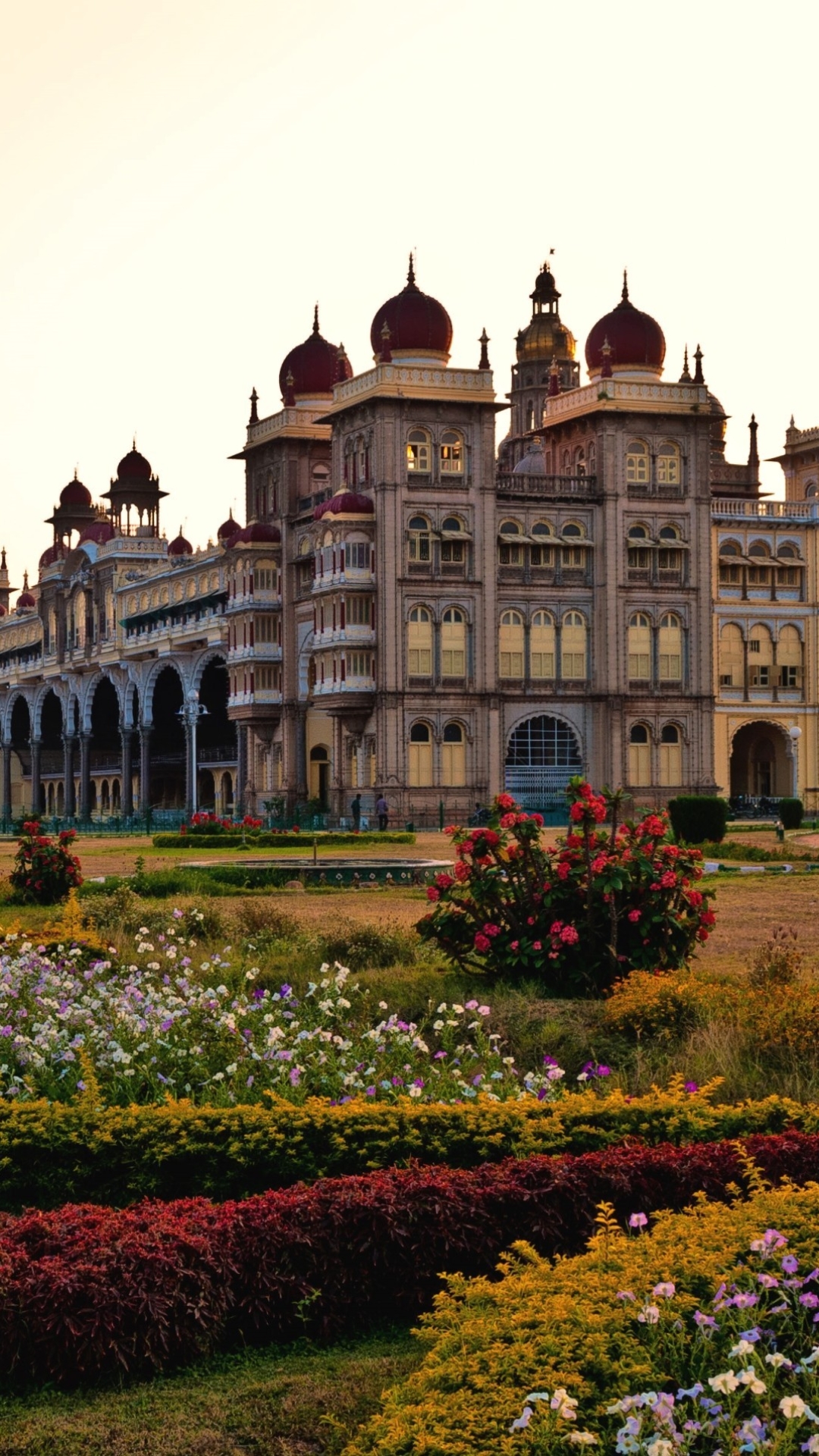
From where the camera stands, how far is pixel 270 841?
141 ft

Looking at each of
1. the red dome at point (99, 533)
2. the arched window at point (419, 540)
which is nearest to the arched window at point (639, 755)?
the arched window at point (419, 540)

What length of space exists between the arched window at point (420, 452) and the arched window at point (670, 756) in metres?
12.8

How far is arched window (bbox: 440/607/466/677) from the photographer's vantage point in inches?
2427

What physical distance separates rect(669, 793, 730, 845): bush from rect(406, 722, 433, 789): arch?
23.3 meters

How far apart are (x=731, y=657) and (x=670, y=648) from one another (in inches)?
189

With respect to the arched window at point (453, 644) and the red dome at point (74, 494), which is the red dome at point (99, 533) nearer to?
the red dome at point (74, 494)

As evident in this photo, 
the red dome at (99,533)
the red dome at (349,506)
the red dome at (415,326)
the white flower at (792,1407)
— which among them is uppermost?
the red dome at (415,326)

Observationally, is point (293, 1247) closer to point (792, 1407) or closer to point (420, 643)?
point (792, 1407)

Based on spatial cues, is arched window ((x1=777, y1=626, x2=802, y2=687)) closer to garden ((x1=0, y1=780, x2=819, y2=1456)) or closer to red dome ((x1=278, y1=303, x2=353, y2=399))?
red dome ((x1=278, y1=303, x2=353, y2=399))

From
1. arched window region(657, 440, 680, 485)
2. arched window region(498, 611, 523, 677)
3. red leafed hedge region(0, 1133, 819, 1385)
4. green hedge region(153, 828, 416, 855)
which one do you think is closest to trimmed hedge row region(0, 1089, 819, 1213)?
red leafed hedge region(0, 1133, 819, 1385)

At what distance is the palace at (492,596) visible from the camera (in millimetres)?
60812

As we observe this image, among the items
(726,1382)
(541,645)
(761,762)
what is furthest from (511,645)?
(726,1382)

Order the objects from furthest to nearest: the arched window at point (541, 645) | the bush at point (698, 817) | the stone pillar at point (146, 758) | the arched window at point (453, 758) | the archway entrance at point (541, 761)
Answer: the stone pillar at point (146, 758) → the arched window at point (541, 645) → the archway entrance at point (541, 761) → the arched window at point (453, 758) → the bush at point (698, 817)

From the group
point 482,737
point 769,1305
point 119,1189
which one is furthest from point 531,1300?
point 482,737
